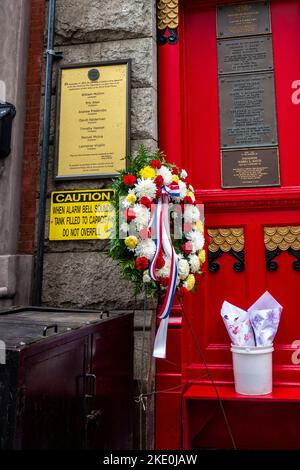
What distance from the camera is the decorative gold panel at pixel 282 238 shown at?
13.0 ft

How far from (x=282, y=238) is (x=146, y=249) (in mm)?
1586

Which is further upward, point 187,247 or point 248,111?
point 248,111

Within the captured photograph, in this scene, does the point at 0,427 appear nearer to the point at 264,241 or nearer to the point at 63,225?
the point at 63,225

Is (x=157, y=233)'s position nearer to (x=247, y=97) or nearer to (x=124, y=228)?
(x=124, y=228)

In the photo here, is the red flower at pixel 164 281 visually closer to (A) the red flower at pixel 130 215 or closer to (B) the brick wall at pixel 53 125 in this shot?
(A) the red flower at pixel 130 215

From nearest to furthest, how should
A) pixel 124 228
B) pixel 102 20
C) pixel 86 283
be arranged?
pixel 124 228
pixel 86 283
pixel 102 20

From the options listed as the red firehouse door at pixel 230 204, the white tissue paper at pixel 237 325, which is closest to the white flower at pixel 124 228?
the red firehouse door at pixel 230 204

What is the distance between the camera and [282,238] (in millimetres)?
3998

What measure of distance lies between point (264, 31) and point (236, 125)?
105cm

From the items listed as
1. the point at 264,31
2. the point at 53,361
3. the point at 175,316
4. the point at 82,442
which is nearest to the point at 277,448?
the point at 175,316

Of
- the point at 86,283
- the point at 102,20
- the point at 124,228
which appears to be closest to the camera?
the point at 124,228

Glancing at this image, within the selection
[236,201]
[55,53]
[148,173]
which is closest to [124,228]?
[148,173]

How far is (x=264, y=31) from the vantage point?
172 inches
